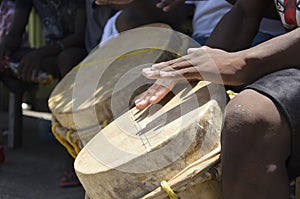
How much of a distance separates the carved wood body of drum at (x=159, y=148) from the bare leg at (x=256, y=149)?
0.14 m

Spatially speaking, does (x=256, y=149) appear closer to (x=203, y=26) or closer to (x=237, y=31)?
(x=237, y=31)

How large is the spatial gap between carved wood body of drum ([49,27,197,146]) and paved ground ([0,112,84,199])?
96cm

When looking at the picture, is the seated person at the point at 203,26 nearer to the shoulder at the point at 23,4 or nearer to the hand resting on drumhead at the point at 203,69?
the hand resting on drumhead at the point at 203,69

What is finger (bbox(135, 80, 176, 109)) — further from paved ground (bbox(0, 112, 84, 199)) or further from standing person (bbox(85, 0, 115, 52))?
standing person (bbox(85, 0, 115, 52))

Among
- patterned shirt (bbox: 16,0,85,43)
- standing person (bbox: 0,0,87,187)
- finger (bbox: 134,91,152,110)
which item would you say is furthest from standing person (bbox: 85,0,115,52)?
finger (bbox: 134,91,152,110)

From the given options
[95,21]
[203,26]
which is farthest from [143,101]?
[95,21]

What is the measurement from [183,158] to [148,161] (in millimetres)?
95

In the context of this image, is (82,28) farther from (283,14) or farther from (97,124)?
(283,14)

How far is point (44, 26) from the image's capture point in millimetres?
4277

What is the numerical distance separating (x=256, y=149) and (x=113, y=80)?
924mm

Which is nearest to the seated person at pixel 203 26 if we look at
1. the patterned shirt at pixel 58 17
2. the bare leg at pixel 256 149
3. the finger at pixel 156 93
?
the finger at pixel 156 93

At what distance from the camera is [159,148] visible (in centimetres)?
159

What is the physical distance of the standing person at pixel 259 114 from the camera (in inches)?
57.5

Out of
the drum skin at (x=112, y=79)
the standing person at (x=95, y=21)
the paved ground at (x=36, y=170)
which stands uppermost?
the drum skin at (x=112, y=79)
